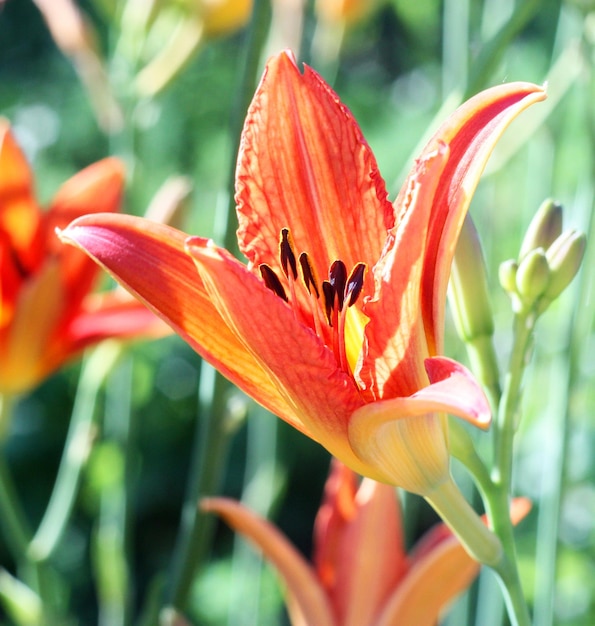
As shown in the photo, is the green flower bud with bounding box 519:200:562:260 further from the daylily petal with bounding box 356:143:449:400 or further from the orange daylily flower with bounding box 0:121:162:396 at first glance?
the orange daylily flower with bounding box 0:121:162:396

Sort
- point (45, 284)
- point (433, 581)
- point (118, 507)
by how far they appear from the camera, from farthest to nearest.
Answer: point (118, 507) < point (45, 284) < point (433, 581)

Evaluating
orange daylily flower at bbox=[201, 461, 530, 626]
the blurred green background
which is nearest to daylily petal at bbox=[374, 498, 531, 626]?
orange daylily flower at bbox=[201, 461, 530, 626]

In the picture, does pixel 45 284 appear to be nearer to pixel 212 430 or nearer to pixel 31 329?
pixel 31 329

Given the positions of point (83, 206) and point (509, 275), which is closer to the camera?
point (509, 275)

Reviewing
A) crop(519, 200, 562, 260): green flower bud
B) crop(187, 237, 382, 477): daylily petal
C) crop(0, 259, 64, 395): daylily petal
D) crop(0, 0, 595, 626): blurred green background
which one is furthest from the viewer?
crop(0, 0, 595, 626): blurred green background

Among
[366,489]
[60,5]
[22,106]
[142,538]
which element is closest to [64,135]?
[22,106]

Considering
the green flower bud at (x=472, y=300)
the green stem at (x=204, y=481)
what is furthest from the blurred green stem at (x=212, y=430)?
the green flower bud at (x=472, y=300)

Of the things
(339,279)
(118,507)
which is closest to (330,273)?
(339,279)
